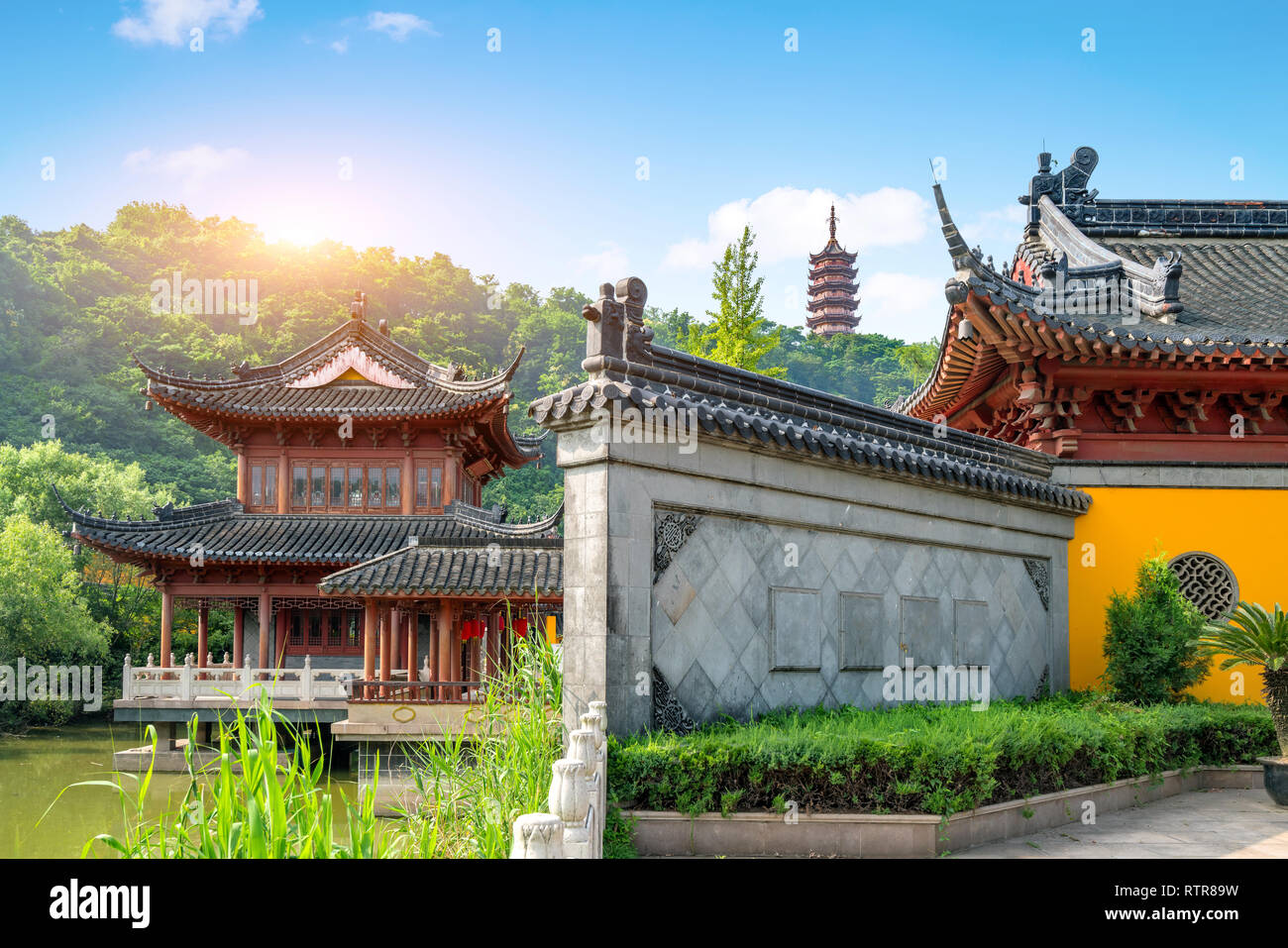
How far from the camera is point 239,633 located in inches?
812

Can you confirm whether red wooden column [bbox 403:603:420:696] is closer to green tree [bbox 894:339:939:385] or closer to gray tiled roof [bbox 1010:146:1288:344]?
gray tiled roof [bbox 1010:146:1288:344]

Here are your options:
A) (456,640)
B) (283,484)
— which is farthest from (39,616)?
(456,640)

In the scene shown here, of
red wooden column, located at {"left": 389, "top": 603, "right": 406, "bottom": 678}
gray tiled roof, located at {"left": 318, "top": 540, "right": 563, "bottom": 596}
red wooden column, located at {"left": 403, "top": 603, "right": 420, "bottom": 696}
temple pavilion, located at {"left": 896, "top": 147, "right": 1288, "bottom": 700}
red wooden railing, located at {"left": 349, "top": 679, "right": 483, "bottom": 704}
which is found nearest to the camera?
temple pavilion, located at {"left": 896, "top": 147, "right": 1288, "bottom": 700}

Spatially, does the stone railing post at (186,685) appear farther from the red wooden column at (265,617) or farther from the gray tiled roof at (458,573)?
the gray tiled roof at (458,573)

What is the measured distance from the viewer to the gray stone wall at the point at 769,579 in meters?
5.93

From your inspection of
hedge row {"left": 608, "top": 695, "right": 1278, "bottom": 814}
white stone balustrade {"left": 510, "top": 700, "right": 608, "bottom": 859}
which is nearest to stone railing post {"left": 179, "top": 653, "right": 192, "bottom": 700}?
hedge row {"left": 608, "top": 695, "right": 1278, "bottom": 814}

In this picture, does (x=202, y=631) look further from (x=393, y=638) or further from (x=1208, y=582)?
(x=1208, y=582)

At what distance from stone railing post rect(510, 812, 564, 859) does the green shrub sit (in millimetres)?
7787

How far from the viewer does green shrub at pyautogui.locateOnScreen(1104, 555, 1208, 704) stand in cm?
891

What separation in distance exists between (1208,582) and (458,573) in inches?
433

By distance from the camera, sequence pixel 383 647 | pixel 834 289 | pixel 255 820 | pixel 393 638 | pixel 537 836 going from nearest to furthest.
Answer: pixel 537 836, pixel 255 820, pixel 393 638, pixel 383 647, pixel 834 289

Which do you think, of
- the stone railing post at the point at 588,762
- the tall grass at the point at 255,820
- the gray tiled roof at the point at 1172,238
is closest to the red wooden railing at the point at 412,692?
the gray tiled roof at the point at 1172,238
